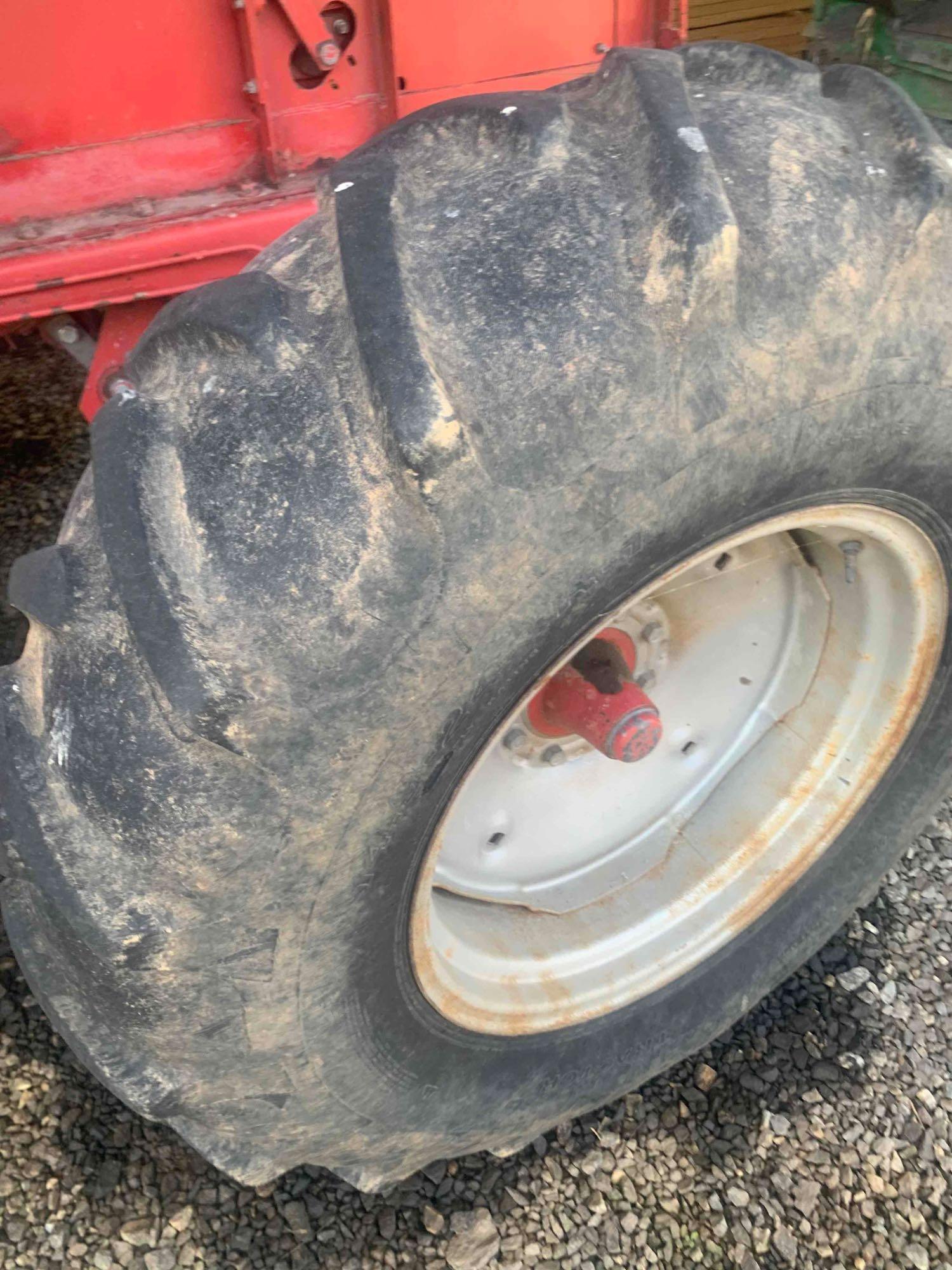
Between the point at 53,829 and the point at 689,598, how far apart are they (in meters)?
0.95

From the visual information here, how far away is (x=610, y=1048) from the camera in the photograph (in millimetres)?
1473

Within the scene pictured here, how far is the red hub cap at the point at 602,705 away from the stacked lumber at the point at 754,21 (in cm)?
217

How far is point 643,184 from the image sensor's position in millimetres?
967

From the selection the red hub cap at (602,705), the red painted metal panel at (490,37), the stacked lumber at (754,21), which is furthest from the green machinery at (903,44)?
the red hub cap at (602,705)

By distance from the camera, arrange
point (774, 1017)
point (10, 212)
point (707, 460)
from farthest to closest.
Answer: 1. point (774, 1017)
2. point (10, 212)
3. point (707, 460)

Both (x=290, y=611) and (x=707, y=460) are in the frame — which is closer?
(x=290, y=611)

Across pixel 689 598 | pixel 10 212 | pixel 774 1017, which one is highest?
pixel 10 212

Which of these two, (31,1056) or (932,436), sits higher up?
(932,436)

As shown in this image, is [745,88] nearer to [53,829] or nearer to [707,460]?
[707,460]

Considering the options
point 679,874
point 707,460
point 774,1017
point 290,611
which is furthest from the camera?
point 774,1017

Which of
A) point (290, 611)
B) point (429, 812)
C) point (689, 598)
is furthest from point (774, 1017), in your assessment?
point (290, 611)

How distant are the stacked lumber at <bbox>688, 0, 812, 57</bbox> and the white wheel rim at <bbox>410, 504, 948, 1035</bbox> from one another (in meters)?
2.00

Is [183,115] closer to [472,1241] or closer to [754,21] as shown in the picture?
[472,1241]

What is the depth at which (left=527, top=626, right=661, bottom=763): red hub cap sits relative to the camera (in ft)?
4.51
